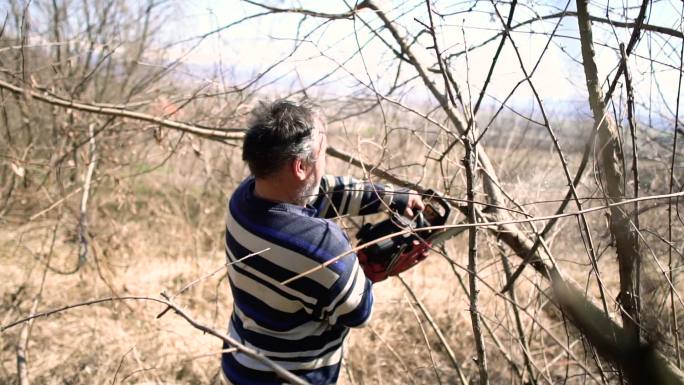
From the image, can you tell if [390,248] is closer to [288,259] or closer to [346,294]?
[346,294]

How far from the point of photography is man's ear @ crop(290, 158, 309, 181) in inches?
59.0

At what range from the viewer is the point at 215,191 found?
22.3ft

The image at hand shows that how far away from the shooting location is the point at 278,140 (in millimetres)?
1487

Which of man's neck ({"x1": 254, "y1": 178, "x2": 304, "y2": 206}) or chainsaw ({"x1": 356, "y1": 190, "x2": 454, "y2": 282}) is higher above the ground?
man's neck ({"x1": 254, "y1": 178, "x2": 304, "y2": 206})

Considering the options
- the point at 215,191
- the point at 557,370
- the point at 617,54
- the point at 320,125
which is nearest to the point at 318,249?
the point at 320,125

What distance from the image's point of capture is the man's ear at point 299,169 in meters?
1.50

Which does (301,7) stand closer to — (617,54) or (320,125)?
(320,125)

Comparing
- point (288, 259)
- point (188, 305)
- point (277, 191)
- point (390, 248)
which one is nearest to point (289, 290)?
point (288, 259)

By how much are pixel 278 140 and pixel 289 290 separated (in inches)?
17.9

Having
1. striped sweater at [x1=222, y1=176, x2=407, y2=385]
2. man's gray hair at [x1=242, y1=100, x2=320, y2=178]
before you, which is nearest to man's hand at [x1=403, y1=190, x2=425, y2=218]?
striped sweater at [x1=222, y1=176, x2=407, y2=385]

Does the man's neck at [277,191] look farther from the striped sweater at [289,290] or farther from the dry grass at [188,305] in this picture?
the dry grass at [188,305]

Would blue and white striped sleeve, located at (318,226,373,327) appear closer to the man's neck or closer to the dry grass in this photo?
the man's neck

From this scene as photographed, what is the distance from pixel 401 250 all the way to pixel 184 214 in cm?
542

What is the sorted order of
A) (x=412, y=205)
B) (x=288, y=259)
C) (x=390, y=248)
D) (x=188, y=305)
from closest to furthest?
(x=288, y=259), (x=390, y=248), (x=412, y=205), (x=188, y=305)
